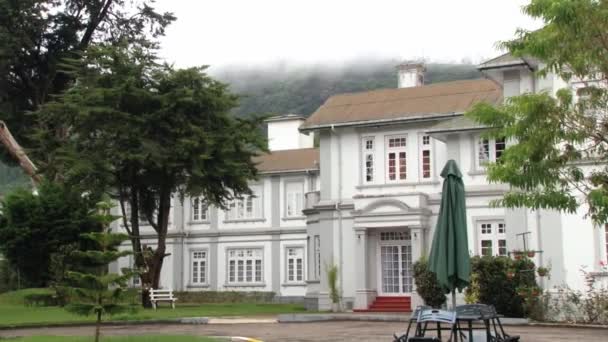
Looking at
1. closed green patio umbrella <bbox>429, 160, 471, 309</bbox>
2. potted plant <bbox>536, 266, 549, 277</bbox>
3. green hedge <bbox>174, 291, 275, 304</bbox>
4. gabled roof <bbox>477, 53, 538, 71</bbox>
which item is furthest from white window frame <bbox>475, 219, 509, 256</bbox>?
green hedge <bbox>174, 291, 275, 304</bbox>

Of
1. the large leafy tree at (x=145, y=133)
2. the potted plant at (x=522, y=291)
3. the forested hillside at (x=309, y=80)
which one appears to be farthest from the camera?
the forested hillside at (x=309, y=80)

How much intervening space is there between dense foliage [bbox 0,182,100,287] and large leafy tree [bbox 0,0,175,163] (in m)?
2.53

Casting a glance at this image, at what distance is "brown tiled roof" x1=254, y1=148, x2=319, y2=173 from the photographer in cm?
4303

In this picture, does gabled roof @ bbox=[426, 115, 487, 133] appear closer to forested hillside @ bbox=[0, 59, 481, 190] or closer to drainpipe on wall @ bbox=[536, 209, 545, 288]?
drainpipe on wall @ bbox=[536, 209, 545, 288]

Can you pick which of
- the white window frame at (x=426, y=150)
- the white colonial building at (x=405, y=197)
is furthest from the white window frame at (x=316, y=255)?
the white window frame at (x=426, y=150)

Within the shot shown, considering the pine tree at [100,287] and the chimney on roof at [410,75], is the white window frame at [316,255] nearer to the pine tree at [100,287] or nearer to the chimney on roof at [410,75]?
the chimney on roof at [410,75]

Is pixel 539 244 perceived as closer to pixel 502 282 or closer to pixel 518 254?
pixel 518 254

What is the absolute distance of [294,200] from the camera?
142ft

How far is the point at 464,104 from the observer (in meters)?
30.6

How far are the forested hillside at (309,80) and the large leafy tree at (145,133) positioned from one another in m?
41.0

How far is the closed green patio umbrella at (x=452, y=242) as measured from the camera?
44.1ft

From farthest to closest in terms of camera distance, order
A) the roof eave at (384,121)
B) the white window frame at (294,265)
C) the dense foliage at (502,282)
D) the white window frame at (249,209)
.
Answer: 1. the white window frame at (249,209)
2. the white window frame at (294,265)
3. the roof eave at (384,121)
4. the dense foliage at (502,282)

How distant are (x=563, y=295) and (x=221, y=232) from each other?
24.3 m

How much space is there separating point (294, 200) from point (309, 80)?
96302 mm
